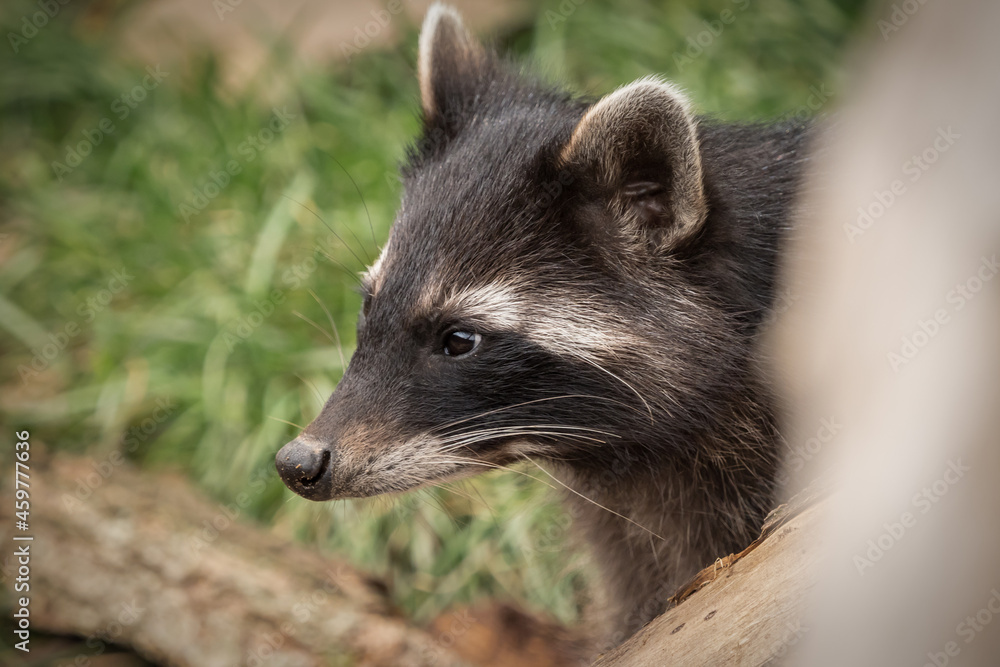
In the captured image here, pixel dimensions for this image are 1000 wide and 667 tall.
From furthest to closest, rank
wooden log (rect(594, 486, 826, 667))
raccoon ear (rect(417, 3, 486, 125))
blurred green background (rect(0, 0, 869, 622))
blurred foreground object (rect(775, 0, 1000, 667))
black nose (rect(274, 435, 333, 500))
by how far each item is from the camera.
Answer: blurred green background (rect(0, 0, 869, 622)) → raccoon ear (rect(417, 3, 486, 125)) → black nose (rect(274, 435, 333, 500)) → wooden log (rect(594, 486, 826, 667)) → blurred foreground object (rect(775, 0, 1000, 667))

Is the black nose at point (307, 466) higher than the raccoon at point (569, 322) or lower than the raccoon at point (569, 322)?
lower

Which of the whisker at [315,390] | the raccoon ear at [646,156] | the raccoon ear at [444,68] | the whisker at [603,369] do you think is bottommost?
the whisker at [315,390]

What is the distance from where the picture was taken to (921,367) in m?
1.84

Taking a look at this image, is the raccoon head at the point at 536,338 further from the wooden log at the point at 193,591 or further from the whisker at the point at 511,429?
the wooden log at the point at 193,591

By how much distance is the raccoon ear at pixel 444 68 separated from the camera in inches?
140

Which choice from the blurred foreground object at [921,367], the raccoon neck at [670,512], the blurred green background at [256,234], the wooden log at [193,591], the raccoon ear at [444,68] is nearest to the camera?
the blurred foreground object at [921,367]

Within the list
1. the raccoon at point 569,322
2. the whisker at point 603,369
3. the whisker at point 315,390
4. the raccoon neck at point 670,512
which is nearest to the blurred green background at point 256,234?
the whisker at point 315,390

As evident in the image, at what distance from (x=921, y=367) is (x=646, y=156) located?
121 centimetres

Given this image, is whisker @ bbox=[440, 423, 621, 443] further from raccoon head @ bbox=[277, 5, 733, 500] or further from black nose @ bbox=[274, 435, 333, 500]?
black nose @ bbox=[274, 435, 333, 500]

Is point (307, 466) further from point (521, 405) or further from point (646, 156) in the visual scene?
point (646, 156)

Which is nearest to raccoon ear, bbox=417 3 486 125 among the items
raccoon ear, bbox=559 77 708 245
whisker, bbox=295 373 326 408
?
raccoon ear, bbox=559 77 708 245

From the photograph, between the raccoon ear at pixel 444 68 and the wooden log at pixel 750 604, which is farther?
the raccoon ear at pixel 444 68

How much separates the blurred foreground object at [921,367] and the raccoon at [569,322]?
0.86 metres

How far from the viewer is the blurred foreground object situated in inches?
69.6
